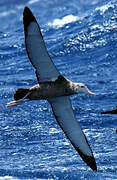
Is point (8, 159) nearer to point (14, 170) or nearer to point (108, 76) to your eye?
point (14, 170)

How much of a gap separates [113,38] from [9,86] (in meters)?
41.5

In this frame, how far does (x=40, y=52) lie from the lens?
818 inches

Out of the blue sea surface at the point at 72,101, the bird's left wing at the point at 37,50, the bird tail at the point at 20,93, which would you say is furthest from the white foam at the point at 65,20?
the bird tail at the point at 20,93

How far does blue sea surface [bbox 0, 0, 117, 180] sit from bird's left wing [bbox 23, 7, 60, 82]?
928 centimetres

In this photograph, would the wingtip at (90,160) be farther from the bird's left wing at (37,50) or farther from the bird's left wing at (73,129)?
the bird's left wing at (37,50)

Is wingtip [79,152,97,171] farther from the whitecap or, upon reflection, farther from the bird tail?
the whitecap

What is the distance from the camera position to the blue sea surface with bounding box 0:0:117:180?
6875 cm

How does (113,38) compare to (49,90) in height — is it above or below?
below

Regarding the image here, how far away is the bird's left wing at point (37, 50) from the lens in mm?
20000

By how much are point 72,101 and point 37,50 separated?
76.2 meters

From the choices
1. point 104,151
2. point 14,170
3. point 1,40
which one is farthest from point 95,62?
point 14,170

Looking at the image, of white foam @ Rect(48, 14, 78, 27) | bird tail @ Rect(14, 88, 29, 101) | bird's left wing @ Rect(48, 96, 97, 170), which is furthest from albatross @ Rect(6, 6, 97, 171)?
white foam @ Rect(48, 14, 78, 27)

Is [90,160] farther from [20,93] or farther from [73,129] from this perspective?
[20,93]

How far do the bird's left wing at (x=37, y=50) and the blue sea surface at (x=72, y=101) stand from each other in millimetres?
9277
